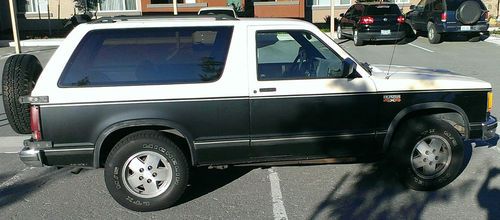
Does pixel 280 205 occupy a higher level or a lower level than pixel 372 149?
lower

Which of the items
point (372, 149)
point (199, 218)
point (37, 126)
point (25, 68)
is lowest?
point (199, 218)

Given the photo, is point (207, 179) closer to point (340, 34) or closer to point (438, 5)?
point (438, 5)

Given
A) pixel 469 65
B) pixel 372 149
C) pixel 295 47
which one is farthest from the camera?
pixel 469 65

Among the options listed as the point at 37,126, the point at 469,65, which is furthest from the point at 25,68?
the point at 469,65

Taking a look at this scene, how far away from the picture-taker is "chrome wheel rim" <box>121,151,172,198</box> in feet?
14.2

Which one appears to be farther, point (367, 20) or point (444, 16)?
point (367, 20)

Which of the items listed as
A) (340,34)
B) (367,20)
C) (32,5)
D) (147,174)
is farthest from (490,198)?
(32,5)

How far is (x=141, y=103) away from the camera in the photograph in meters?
4.22

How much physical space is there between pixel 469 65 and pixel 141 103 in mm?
11136

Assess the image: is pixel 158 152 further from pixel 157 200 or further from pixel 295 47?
pixel 295 47

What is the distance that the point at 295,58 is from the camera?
16.8 feet

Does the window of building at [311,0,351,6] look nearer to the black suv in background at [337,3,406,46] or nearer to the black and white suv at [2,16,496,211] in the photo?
the black suv in background at [337,3,406,46]

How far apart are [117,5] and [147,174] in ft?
74.6

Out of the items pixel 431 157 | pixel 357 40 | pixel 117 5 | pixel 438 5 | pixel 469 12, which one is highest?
pixel 117 5
